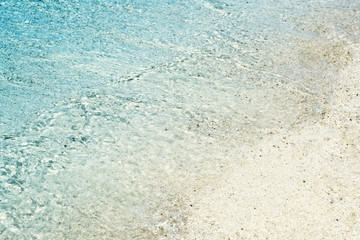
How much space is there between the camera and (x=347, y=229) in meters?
2.34

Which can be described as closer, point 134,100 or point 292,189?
point 292,189

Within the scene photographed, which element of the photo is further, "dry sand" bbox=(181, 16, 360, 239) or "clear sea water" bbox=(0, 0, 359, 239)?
"clear sea water" bbox=(0, 0, 359, 239)

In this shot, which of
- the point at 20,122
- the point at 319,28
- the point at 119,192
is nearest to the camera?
the point at 119,192

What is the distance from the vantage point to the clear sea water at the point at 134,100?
103 inches

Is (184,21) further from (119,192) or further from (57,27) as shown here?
(119,192)

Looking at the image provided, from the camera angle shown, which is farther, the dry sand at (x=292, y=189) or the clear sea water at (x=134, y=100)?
the clear sea water at (x=134, y=100)

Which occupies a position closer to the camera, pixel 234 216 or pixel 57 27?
pixel 234 216

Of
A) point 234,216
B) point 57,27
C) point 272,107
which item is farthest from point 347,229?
point 57,27

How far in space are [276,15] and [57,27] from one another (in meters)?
2.81

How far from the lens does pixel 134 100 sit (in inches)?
140

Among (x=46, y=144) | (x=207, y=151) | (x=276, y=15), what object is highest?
(x=276, y=15)

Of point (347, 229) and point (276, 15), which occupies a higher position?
point (276, 15)

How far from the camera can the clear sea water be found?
2609 millimetres

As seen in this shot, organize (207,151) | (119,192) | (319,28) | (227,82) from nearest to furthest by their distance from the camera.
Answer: (119,192)
(207,151)
(227,82)
(319,28)
